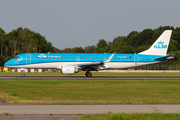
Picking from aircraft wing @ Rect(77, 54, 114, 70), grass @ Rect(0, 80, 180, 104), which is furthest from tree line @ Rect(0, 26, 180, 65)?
grass @ Rect(0, 80, 180, 104)

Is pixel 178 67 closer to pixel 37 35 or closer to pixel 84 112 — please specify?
pixel 84 112

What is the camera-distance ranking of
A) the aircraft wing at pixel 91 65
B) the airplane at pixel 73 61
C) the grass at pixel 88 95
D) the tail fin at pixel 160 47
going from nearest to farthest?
the grass at pixel 88 95
the aircraft wing at pixel 91 65
the airplane at pixel 73 61
the tail fin at pixel 160 47

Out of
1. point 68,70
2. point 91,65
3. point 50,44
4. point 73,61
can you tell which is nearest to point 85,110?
point 68,70

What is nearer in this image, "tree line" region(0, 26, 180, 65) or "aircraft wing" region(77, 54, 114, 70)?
"aircraft wing" region(77, 54, 114, 70)

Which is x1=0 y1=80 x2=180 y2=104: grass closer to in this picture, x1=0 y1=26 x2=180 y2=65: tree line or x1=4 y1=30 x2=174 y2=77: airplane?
x1=4 y1=30 x2=174 y2=77: airplane

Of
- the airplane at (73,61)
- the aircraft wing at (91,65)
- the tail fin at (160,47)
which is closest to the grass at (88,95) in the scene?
the aircraft wing at (91,65)

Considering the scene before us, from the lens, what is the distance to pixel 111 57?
43344 millimetres

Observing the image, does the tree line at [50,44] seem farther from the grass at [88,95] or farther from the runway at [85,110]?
the runway at [85,110]

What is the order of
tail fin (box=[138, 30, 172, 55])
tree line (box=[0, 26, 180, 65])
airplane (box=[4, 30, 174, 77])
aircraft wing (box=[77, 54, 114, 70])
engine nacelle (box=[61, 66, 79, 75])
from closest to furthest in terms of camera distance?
engine nacelle (box=[61, 66, 79, 75]), aircraft wing (box=[77, 54, 114, 70]), airplane (box=[4, 30, 174, 77]), tail fin (box=[138, 30, 172, 55]), tree line (box=[0, 26, 180, 65])

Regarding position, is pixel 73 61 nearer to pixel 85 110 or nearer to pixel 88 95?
pixel 88 95

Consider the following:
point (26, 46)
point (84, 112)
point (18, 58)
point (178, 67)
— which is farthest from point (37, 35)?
point (84, 112)

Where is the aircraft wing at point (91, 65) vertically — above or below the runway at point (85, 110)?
above

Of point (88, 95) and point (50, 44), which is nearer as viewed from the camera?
point (88, 95)

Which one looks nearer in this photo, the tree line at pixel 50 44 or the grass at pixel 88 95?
the grass at pixel 88 95
